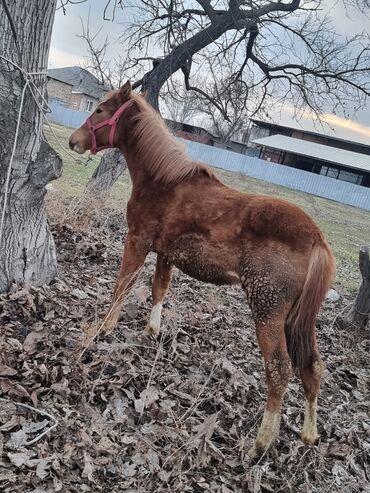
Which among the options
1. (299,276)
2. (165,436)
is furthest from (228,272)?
(165,436)

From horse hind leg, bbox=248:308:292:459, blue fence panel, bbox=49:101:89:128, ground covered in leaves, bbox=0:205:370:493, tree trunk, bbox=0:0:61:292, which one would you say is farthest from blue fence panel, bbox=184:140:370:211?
horse hind leg, bbox=248:308:292:459

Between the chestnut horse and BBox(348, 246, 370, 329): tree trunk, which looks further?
BBox(348, 246, 370, 329): tree trunk

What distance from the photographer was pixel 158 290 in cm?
444

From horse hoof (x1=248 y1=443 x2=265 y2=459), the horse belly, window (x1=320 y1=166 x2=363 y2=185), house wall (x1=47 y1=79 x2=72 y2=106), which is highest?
house wall (x1=47 y1=79 x2=72 y2=106)

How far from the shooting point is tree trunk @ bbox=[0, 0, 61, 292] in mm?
3799

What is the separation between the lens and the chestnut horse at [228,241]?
125 inches

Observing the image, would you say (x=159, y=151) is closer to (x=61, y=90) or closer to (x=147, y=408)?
(x=147, y=408)

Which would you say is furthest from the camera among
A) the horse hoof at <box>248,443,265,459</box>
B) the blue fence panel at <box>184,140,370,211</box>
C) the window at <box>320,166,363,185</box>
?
the window at <box>320,166,363,185</box>

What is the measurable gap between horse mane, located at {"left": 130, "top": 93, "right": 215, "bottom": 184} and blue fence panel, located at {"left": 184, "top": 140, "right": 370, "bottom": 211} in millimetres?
30237

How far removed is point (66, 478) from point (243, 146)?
190ft

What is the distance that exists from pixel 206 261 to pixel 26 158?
2.07 m

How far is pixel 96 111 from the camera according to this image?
4.19 m

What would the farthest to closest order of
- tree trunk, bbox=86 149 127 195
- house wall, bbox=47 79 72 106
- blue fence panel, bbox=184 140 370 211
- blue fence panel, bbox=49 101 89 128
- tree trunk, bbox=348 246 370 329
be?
house wall, bbox=47 79 72 106
blue fence panel, bbox=49 101 89 128
blue fence panel, bbox=184 140 370 211
tree trunk, bbox=86 149 127 195
tree trunk, bbox=348 246 370 329

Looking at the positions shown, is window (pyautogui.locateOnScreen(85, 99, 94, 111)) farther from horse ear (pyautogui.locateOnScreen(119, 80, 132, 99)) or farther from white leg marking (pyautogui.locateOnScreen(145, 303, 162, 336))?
white leg marking (pyautogui.locateOnScreen(145, 303, 162, 336))
